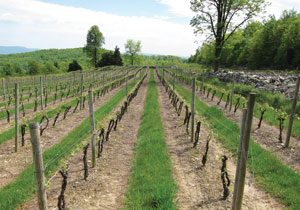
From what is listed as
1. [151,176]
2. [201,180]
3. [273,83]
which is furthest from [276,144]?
[273,83]

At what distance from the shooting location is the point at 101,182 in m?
7.72

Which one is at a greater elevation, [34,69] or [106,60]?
[106,60]

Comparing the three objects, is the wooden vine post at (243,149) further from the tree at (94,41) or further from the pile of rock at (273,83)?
the tree at (94,41)

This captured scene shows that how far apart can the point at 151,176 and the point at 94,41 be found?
243 feet

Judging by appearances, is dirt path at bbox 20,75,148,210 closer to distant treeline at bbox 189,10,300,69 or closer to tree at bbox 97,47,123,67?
distant treeline at bbox 189,10,300,69

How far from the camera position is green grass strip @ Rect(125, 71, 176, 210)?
21.2 feet

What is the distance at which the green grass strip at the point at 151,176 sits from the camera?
21.2 ft

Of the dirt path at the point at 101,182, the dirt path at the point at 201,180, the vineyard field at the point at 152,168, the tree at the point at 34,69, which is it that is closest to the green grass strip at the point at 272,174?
the vineyard field at the point at 152,168

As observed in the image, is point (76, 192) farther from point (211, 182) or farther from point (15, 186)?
point (211, 182)

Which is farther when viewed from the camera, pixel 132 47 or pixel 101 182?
pixel 132 47

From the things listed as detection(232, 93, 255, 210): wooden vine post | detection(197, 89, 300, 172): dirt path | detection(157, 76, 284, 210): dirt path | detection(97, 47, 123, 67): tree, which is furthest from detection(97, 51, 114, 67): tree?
detection(232, 93, 255, 210): wooden vine post

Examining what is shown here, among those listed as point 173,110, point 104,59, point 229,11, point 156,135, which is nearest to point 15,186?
point 156,135

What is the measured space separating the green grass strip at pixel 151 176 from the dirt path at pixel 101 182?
266 mm

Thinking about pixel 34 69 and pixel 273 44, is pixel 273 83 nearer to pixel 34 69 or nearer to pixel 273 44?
pixel 273 44
